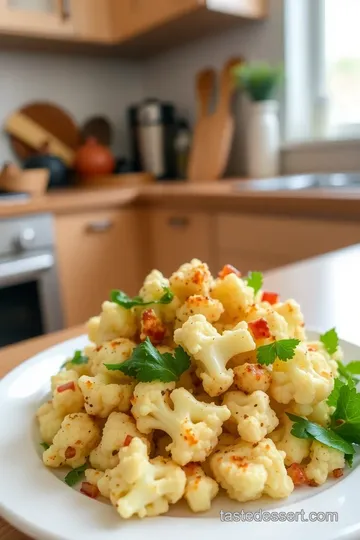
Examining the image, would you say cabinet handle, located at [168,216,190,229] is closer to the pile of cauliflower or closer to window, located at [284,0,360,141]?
window, located at [284,0,360,141]

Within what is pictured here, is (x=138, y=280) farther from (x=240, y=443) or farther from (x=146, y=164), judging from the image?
(x=240, y=443)

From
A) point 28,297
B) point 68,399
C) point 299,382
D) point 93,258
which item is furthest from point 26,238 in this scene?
point 299,382

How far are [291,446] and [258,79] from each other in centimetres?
208

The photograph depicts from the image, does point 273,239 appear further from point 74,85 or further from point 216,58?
point 74,85

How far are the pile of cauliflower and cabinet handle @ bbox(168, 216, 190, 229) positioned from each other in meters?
1.54

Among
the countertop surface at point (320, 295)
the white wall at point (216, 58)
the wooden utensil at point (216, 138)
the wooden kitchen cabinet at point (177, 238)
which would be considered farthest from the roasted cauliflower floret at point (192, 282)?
the white wall at point (216, 58)

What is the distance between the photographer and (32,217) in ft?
6.16

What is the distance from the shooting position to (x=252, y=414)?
0.38 metres

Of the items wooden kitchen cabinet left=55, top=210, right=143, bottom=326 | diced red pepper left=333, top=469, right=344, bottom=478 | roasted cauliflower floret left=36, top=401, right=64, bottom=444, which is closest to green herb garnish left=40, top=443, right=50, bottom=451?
roasted cauliflower floret left=36, top=401, right=64, bottom=444

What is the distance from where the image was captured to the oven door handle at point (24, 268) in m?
1.84

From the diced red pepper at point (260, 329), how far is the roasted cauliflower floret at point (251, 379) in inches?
1.4

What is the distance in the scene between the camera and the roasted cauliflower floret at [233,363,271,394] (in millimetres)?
401

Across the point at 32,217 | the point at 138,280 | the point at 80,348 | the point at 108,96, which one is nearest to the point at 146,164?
the point at 108,96

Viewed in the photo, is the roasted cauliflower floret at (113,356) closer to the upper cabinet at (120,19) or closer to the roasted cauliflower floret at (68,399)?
the roasted cauliflower floret at (68,399)
